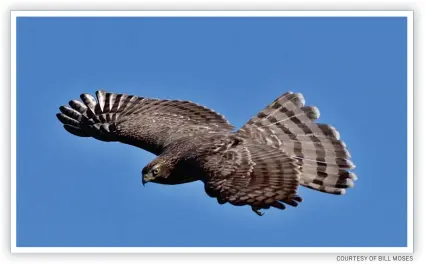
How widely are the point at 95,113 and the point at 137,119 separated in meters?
0.89

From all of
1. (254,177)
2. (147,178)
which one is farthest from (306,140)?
(147,178)

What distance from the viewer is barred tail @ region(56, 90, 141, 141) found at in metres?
19.8

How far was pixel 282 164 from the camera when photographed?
1645 centimetres

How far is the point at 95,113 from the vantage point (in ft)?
65.6

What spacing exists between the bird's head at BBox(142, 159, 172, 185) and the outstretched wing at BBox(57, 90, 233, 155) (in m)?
0.93

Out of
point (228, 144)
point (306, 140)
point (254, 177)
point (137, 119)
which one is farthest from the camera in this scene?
point (137, 119)

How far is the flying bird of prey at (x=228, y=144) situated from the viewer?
16141 mm

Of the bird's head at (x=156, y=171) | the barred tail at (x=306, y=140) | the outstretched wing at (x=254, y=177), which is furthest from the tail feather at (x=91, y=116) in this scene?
the outstretched wing at (x=254, y=177)

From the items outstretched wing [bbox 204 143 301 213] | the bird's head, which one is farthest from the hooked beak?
outstretched wing [bbox 204 143 301 213]

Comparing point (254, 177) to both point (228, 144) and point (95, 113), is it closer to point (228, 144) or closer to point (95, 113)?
point (228, 144)
